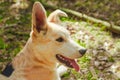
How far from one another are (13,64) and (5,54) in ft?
6.30

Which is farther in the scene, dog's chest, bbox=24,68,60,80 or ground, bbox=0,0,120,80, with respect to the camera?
ground, bbox=0,0,120,80

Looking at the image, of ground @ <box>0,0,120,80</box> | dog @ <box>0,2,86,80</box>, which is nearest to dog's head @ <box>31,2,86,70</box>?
dog @ <box>0,2,86,80</box>

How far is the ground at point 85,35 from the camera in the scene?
597 centimetres

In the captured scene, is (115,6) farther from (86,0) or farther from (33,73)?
(33,73)

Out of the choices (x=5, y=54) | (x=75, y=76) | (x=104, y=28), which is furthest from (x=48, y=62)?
(x=104, y=28)

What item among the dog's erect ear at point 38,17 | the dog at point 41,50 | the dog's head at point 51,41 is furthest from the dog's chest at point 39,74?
the dog's erect ear at point 38,17

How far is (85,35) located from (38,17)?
102 inches

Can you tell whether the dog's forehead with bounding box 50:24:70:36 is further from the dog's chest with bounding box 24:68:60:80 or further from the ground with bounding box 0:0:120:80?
the ground with bounding box 0:0:120:80

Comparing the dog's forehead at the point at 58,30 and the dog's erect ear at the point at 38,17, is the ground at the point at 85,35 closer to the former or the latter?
the dog's forehead at the point at 58,30

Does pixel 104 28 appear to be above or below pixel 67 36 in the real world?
below

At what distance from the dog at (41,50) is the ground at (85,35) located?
1346 millimetres

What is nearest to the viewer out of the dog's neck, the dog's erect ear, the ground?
the dog's erect ear

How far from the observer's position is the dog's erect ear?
171 inches

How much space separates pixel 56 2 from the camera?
27.3 feet
